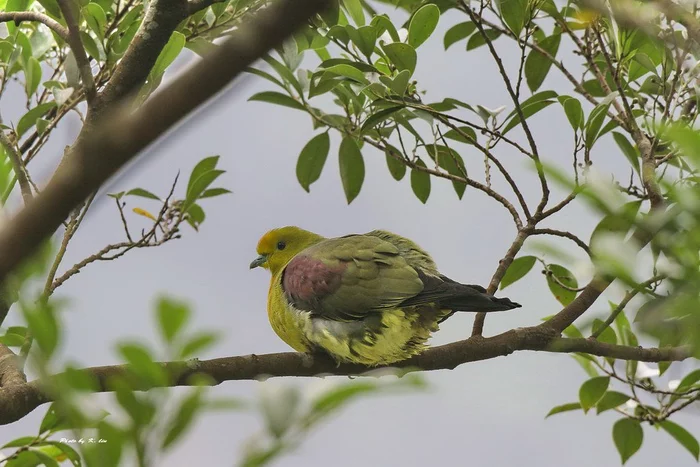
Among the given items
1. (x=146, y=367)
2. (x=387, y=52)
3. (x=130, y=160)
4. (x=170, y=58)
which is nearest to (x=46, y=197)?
(x=130, y=160)

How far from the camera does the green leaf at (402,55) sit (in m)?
1.61

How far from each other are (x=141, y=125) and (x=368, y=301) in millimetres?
1482

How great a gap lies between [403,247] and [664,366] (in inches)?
26.3

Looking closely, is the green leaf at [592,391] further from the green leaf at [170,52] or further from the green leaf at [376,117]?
the green leaf at [170,52]

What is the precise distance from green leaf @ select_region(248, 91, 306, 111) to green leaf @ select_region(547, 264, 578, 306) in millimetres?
676

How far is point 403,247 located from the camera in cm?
210

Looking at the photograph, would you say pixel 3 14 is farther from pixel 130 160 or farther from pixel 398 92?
pixel 130 160

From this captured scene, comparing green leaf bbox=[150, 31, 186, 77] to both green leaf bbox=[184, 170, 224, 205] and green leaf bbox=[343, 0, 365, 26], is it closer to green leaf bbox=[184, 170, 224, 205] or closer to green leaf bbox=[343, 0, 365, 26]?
green leaf bbox=[184, 170, 224, 205]

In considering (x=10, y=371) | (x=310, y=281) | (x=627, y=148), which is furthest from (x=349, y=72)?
(x=10, y=371)

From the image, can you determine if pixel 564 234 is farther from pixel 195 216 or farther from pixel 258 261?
pixel 258 261

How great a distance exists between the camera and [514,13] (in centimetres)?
172

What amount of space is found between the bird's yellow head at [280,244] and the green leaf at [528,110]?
91 centimetres

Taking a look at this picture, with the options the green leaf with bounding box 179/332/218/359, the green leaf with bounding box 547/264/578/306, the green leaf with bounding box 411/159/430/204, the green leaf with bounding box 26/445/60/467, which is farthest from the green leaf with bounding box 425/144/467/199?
the green leaf with bounding box 179/332/218/359

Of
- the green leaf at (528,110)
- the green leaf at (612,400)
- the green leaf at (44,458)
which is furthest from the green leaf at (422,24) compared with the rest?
the green leaf at (44,458)
